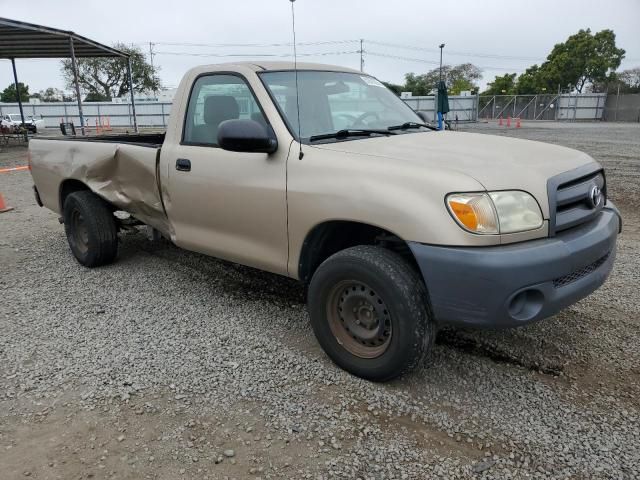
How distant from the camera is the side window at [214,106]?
375 cm

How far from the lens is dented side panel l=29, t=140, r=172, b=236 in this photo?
14.6ft

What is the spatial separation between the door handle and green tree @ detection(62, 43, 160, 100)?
6380cm

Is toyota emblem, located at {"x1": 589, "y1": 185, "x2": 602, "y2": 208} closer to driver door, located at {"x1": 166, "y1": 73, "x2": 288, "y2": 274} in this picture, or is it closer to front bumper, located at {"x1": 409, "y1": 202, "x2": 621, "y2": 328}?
front bumper, located at {"x1": 409, "y1": 202, "x2": 621, "y2": 328}

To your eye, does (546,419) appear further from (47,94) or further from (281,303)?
(47,94)

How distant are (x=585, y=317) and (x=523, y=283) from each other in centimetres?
172

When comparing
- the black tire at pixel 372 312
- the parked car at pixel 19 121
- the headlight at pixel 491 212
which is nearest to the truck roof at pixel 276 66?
the black tire at pixel 372 312

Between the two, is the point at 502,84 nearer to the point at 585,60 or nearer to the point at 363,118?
the point at 585,60

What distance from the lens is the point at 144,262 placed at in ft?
18.3

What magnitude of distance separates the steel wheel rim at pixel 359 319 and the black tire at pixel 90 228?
3.02 meters

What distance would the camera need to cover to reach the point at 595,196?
122 inches

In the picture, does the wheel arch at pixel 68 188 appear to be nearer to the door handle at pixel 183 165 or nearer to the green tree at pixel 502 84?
the door handle at pixel 183 165

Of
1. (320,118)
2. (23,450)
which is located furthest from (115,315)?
(320,118)

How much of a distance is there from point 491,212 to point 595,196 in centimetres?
93

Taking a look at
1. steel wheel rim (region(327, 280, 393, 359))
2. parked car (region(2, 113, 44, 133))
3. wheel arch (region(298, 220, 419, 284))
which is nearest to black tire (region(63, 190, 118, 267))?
wheel arch (region(298, 220, 419, 284))
